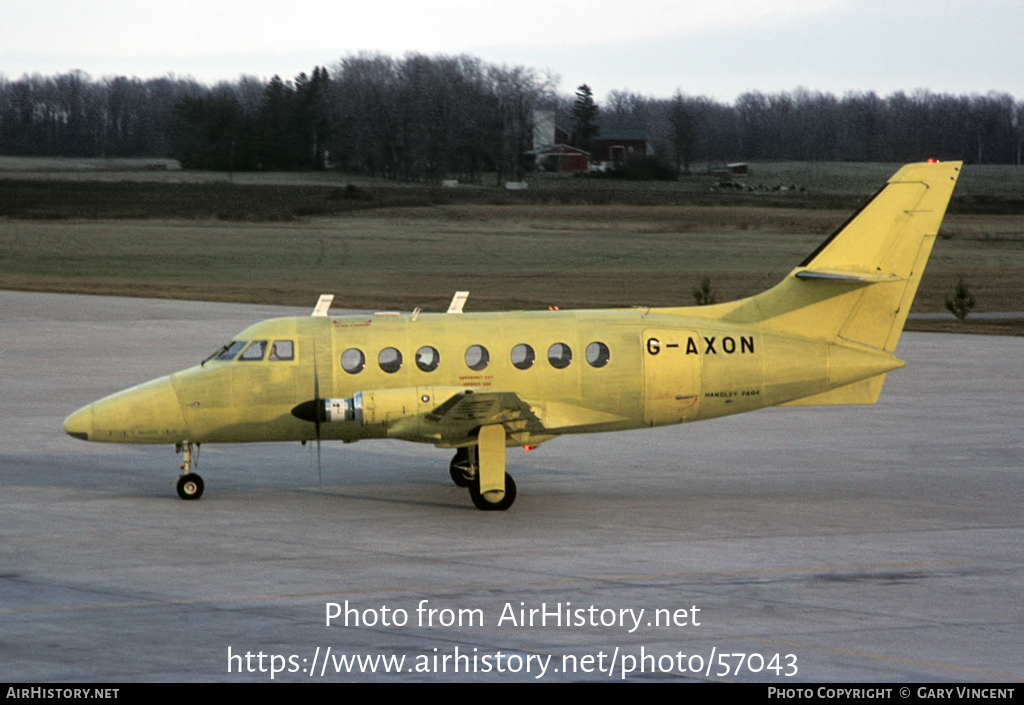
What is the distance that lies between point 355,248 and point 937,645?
69515 mm

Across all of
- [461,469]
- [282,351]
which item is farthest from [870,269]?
[282,351]

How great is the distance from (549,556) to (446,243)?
220 ft

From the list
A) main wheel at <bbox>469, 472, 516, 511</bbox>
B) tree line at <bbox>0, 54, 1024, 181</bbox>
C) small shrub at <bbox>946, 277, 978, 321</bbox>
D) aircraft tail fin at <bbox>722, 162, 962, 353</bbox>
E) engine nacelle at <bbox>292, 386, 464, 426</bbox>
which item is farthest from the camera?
tree line at <bbox>0, 54, 1024, 181</bbox>

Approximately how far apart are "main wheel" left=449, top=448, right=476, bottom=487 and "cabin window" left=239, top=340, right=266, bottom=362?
3.81m

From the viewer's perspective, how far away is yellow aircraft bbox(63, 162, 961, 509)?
1980cm

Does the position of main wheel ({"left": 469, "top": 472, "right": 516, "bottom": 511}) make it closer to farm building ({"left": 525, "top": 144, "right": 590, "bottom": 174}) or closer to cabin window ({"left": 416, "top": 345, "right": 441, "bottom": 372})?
cabin window ({"left": 416, "top": 345, "right": 441, "bottom": 372})

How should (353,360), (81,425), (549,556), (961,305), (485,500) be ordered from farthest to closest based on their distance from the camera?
(961,305)
(353,360)
(81,425)
(485,500)
(549,556)

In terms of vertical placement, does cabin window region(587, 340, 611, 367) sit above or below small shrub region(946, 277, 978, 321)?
above

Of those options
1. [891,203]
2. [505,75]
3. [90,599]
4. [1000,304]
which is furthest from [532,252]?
[505,75]

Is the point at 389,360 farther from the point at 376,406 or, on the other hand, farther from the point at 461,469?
the point at 461,469

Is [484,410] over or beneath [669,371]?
beneath

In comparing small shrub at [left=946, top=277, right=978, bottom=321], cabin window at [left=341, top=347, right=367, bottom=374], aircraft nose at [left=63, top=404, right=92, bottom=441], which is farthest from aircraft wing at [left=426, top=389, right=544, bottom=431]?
small shrub at [left=946, top=277, right=978, bottom=321]

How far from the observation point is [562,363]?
20.0 meters

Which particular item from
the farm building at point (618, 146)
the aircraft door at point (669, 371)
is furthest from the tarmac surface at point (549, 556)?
the farm building at point (618, 146)
